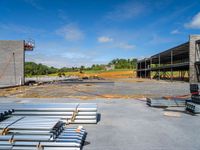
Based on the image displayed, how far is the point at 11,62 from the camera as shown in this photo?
34.3 meters

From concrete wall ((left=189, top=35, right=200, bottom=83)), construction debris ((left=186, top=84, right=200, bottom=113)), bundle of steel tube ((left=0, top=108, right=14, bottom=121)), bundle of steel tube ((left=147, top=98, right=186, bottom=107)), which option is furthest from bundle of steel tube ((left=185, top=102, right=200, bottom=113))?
concrete wall ((left=189, top=35, right=200, bottom=83))

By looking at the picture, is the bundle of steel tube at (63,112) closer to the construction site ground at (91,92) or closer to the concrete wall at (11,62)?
the construction site ground at (91,92)

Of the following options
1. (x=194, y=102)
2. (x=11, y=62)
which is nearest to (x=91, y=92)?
(x=194, y=102)

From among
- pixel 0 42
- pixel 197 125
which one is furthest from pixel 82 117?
pixel 0 42

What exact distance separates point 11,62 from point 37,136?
31.8 m

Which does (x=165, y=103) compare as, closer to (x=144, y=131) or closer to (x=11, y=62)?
(x=144, y=131)

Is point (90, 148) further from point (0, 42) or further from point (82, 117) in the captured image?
point (0, 42)

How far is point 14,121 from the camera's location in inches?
247

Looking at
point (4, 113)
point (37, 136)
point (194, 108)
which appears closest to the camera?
point (37, 136)

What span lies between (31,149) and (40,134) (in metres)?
0.51

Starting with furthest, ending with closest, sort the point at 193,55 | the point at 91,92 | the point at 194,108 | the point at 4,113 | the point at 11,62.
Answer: the point at 193,55, the point at 11,62, the point at 91,92, the point at 194,108, the point at 4,113

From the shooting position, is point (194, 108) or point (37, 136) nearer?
point (37, 136)

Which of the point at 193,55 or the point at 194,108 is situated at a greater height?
the point at 193,55

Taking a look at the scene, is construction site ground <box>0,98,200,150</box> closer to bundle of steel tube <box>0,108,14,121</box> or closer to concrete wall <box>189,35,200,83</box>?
bundle of steel tube <box>0,108,14,121</box>
